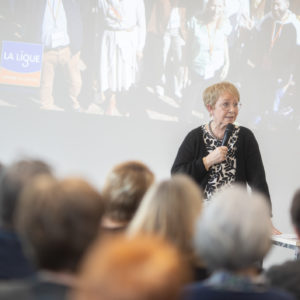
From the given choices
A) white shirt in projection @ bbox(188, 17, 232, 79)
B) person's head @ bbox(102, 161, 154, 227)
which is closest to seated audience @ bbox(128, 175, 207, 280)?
person's head @ bbox(102, 161, 154, 227)

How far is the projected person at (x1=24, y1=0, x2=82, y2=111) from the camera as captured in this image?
4.73 m

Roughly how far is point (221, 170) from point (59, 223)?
227 cm

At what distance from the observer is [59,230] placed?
1.19 meters

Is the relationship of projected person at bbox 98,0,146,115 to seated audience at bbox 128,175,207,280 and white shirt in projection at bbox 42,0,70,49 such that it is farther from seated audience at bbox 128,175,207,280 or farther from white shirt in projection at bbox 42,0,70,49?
seated audience at bbox 128,175,207,280

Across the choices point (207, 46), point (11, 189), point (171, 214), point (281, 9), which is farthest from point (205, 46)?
point (11, 189)

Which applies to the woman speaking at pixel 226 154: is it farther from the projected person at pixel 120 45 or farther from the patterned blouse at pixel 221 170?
the projected person at pixel 120 45

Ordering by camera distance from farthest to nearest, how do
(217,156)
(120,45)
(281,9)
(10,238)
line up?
1. (281,9)
2. (120,45)
3. (217,156)
4. (10,238)

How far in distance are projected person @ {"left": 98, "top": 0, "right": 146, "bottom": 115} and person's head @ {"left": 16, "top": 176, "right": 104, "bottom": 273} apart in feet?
12.1

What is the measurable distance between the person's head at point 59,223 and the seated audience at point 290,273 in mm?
700

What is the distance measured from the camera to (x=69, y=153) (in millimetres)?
4852

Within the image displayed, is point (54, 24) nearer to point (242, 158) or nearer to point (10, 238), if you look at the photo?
point (242, 158)

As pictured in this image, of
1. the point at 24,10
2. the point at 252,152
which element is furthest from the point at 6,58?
the point at 252,152

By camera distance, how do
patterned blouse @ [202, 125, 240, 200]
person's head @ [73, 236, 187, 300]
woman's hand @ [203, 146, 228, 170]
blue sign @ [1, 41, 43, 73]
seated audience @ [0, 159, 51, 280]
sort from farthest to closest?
1. blue sign @ [1, 41, 43, 73]
2. patterned blouse @ [202, 125, 240, 200]
3. woman's hand @ [203, 146, 228, 170]
4. seated audience @ [0, 159, 51, 280]
5. person's head @ [73, 236, 187, 300]

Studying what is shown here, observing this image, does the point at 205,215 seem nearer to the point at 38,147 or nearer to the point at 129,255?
the point at 129,255
